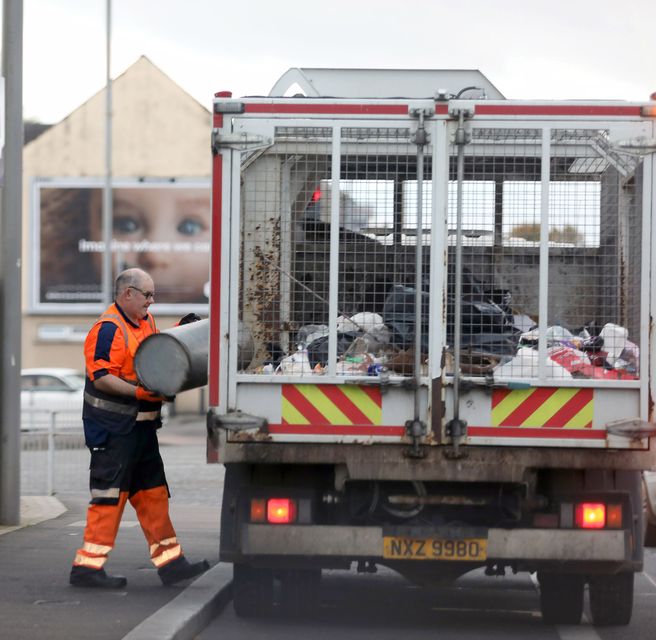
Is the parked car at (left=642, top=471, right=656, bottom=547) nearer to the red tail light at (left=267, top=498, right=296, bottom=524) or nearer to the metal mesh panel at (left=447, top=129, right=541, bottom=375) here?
the metal mesh panel at (left=447, top=129, right=541, bottom=375)

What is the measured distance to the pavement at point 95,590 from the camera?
805 cm

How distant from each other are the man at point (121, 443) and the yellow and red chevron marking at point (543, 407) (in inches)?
85.8

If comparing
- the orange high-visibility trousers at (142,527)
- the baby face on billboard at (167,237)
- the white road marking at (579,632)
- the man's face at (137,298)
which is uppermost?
the baby face on billboard at (167,237)

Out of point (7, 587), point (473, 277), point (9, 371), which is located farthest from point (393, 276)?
point (9, 371)

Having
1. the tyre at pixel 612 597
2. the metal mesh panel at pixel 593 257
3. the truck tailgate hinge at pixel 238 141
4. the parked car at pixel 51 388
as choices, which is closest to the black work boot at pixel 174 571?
the tyre at pixel 612 597

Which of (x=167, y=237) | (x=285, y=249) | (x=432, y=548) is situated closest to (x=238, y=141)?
(x=285, y=249)

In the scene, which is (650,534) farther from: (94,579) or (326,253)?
(326,253)

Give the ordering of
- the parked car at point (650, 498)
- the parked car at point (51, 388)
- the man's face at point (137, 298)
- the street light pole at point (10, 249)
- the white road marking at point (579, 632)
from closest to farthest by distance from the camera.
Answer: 1. the white road marking at point (579, 632)
2. the man's face at point (137, 298)
3. the street light pole at point (10, 249)
4. the parked car at point (650, 498)
5. the parked car at point (51, 388)

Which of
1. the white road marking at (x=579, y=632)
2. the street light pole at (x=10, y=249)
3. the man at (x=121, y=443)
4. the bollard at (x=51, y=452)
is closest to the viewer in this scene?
the white road marking at (x=579, y=632)

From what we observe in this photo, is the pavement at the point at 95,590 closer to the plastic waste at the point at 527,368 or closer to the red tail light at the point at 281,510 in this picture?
the red tail light at the point at 281,510

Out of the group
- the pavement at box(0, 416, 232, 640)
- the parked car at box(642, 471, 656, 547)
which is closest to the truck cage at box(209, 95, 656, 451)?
the pavement at box(0, 416, 232, 640)

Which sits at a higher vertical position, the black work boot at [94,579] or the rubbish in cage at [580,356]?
the rubbish in cage at [580,356]

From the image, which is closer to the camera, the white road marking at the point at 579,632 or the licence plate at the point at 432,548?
the licence plate at the point at 432,548

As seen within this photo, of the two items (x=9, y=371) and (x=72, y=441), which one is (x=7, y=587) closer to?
(x=9, y=371)
